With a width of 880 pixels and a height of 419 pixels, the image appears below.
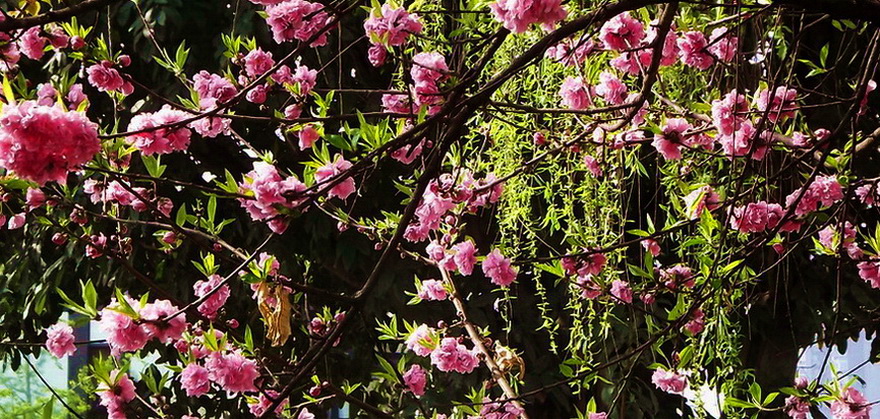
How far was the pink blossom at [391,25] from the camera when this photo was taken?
122cm

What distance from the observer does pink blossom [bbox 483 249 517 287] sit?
1.65 metres

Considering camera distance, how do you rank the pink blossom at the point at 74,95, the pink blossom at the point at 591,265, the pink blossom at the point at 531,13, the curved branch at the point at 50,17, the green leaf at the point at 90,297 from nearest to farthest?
1. the curved branch at the point at 50,17
2. the pink blossom at the point at 531,13
3. the green leaf at the point at 90,297
4. the pink blossom at the point at 74,95
5. the pink blossom at the point at 591,265

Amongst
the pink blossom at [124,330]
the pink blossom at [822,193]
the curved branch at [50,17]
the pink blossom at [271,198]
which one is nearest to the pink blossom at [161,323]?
the pink blossom at [124,330]

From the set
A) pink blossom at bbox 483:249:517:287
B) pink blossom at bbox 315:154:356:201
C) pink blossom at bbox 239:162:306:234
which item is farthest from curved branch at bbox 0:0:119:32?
pink blossom at bbox 483:249:517:287

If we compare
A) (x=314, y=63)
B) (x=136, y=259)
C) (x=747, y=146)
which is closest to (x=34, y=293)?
(x=136, y=259)

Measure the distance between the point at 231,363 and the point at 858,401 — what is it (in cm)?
93

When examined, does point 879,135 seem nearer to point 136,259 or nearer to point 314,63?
point 314,63

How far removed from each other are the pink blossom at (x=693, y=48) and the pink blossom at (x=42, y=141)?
90cm

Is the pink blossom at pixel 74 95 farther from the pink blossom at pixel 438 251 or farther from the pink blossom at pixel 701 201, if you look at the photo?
the pink blossom at pixel 701 201

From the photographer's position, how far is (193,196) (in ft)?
8.53

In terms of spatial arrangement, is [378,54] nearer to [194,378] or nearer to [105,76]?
[105,76]

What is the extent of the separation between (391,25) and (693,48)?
47cm

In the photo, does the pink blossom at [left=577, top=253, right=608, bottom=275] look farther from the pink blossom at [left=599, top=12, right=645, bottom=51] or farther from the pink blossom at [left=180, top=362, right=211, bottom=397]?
the pink blossom at [left=180, top=362, right=211, bottom=397]

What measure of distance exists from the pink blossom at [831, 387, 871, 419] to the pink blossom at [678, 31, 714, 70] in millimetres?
529
